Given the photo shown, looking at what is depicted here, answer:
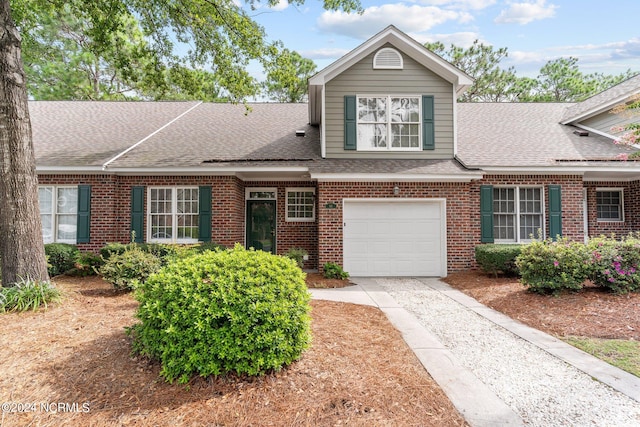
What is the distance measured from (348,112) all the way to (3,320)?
8.74 m

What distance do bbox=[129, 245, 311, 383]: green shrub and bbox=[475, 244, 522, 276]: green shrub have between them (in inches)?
270

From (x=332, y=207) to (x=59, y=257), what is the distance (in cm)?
724

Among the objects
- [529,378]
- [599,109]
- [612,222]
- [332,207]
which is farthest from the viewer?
[599,109]

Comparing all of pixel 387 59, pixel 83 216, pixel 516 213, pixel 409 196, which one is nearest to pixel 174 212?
pixel 83 216

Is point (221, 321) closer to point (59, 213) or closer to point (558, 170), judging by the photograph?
point (59, 213)

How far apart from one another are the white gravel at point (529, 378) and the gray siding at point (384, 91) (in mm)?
5586

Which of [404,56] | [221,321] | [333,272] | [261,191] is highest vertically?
[404,56]

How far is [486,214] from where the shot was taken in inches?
392

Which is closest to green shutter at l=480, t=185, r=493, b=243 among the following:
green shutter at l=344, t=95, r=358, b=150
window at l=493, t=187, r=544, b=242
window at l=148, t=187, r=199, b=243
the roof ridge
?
window at l=493, t=187, r=544, b=242

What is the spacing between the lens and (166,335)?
3303 millimetres

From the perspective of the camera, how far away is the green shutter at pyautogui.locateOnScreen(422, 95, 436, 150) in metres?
10.3

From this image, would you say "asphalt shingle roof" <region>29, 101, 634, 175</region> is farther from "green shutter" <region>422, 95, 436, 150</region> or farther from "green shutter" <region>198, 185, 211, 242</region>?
"green shutter" <region>198, 185, 211, 242</region>

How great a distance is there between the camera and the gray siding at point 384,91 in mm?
10234

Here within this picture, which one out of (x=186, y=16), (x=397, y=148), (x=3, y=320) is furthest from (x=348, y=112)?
(x=3, y=320)
